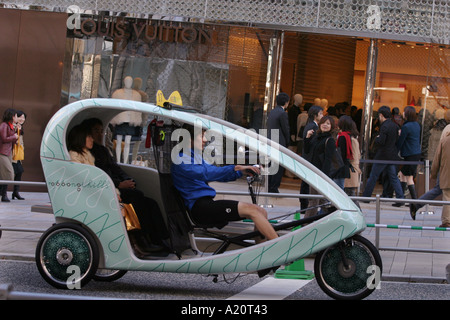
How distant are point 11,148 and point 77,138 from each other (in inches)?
255

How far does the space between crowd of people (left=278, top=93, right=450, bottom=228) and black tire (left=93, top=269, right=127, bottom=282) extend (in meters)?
3.21

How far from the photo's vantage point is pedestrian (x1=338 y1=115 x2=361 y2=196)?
12002mm

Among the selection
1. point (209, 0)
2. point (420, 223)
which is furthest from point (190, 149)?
point (209, 0)

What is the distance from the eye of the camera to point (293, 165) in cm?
705

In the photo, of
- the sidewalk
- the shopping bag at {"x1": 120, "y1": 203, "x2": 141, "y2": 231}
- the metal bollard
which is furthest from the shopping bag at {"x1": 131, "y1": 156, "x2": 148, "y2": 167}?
the metal bollard

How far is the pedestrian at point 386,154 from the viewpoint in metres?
14.5

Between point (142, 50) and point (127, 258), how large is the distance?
9.12 metres

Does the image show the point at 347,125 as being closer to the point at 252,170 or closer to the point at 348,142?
the point at 348,142

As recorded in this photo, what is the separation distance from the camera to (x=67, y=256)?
284 inches

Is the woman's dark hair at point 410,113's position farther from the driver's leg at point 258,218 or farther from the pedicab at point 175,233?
the driver's leg at point 258,218

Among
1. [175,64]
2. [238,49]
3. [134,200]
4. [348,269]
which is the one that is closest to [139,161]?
[175,64]

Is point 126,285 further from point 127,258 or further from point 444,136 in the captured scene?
point 444,136

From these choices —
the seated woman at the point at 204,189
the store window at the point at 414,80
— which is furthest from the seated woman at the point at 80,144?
the store window at the point at 414,80

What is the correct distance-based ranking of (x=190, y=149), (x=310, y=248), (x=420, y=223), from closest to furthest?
(x=310, y=248), (x=190, y=149), (x=420, y=223)
